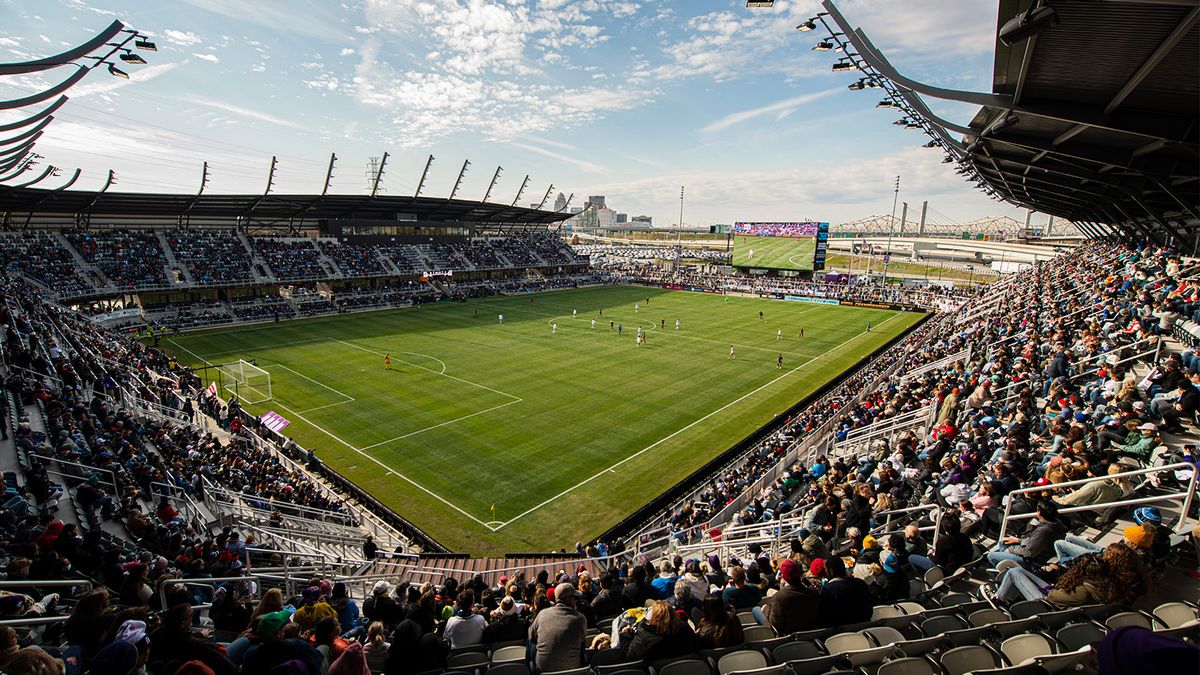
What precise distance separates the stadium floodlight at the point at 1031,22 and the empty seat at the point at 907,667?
8.59m

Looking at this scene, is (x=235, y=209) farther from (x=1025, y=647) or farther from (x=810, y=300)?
(x=1025, y=647)

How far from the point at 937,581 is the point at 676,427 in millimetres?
19797

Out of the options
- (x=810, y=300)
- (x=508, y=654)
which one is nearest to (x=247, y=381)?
(x=508, y=654)

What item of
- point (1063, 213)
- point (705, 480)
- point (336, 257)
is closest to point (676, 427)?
point (705, 480)

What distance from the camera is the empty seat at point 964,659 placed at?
16.2 ft

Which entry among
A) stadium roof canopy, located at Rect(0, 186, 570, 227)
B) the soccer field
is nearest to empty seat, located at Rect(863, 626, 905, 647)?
the soccer field

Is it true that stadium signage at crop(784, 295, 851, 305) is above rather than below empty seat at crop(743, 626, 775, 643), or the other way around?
above

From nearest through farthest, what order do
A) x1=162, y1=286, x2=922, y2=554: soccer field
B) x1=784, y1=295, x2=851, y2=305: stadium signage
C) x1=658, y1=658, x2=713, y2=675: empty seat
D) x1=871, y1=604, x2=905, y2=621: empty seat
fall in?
x1=658, y1=658, x2=713, y2=675: empty seat
x1=871, y1=604, x2=905, y2=621: empty seat
x1=162, y1=286, x2=922, y2=554: soccer field
x1=784, y1=295, x2=851, y2=305: stadium signage

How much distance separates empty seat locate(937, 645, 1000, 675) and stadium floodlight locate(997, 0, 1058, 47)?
831cm

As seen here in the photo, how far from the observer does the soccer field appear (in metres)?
20.4

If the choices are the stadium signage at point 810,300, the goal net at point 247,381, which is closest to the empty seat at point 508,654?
the goal net at point 247,381

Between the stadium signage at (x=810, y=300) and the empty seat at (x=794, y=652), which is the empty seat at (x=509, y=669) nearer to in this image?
the empty seat at (x=794, y=652)

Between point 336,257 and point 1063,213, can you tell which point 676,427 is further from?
point 336,257

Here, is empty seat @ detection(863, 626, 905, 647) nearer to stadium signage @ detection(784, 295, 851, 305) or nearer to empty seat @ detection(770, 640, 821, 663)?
empty seat @ detection(770, 640, 821, 663)
